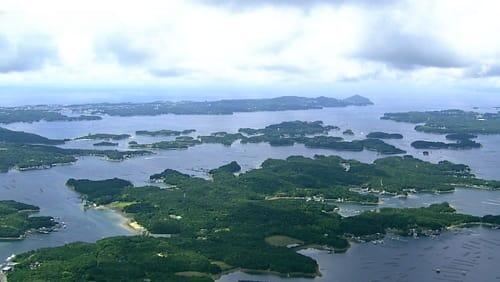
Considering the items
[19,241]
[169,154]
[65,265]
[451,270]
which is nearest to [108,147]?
[169,154]

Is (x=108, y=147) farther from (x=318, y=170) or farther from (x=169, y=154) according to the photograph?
(x=318, y=170)

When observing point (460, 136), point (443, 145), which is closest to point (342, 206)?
point (443, 145)

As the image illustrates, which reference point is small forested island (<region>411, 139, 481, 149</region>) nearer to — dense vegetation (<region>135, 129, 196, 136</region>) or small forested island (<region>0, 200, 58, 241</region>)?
dense vegetation (<region>135, 129, 196, 136</region>)

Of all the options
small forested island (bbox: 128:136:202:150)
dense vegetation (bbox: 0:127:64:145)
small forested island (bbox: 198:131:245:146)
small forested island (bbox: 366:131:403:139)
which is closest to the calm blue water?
small forested island (bbox: 128:136:202:150)

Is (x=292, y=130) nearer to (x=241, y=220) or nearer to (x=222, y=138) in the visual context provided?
(x=222, y=138)

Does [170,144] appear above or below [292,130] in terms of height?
below

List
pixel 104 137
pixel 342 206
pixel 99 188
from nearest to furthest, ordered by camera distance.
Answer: pixel 342 206
pixel 99 188
pixel 104 137
